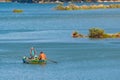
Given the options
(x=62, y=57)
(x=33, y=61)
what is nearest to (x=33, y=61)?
(x=33, y=61)

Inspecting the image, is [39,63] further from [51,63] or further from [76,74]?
[76,74]

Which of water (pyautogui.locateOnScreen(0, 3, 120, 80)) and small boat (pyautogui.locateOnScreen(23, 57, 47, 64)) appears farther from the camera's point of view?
small boat (pyautogui.locateOnScreen(23, 57, 47, 64))

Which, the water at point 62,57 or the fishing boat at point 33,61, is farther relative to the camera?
the fishing boat at point 33,61

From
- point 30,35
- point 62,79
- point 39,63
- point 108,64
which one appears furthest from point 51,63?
point 30,35

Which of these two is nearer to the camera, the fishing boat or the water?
the water

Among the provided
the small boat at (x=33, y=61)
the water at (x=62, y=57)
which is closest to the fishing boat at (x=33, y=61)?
the small boat at (x=33, y=61)

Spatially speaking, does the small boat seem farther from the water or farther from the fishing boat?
the water

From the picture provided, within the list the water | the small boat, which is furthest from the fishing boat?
the water

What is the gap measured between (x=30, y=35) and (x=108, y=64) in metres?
29.7

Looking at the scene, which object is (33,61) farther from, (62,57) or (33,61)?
(62,57)

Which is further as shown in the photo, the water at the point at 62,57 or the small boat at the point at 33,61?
the small boat at the point at 33,61

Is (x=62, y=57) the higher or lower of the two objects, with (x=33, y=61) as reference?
lower

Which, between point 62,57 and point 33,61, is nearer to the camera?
point 33,61

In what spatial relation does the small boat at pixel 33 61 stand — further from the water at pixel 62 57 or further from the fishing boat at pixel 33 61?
the water at pixel 62 57
